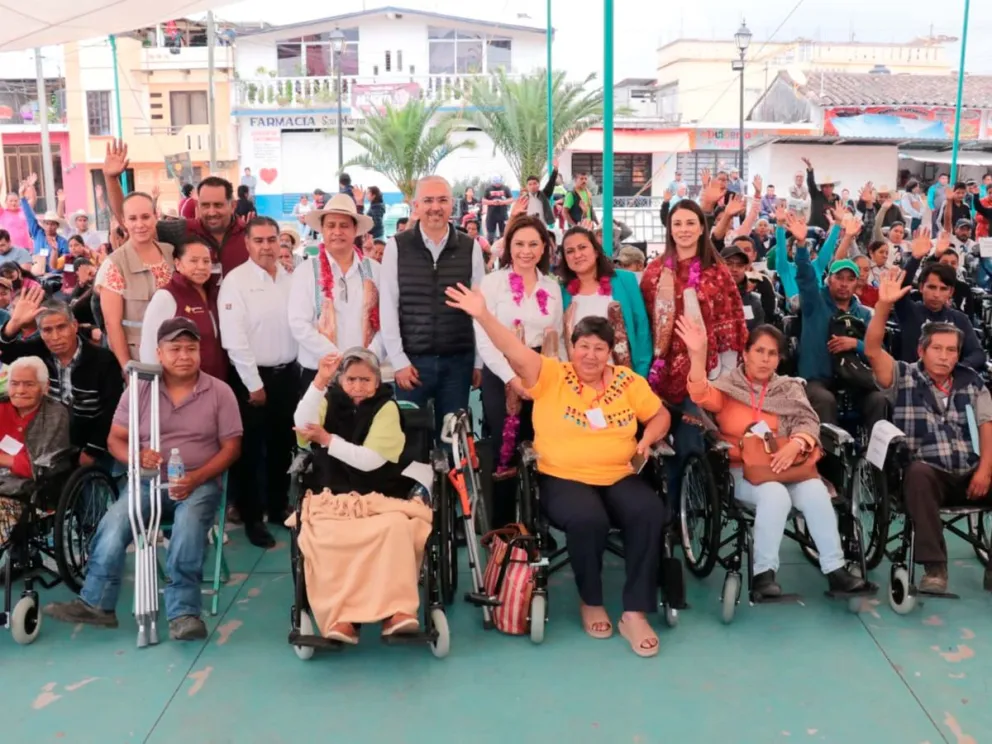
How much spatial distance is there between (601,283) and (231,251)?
67.5 inches

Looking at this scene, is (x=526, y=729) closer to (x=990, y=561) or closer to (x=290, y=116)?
(x=990, y=561)

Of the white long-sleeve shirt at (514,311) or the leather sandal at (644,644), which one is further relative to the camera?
the white long-sleeve shirt at (514,311)

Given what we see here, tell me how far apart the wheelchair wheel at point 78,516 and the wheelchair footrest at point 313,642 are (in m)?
1.03

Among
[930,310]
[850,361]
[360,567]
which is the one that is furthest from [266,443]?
[930,310]

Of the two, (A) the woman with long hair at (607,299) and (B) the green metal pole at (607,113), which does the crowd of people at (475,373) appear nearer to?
(A) the woman with long hair at (607,299)

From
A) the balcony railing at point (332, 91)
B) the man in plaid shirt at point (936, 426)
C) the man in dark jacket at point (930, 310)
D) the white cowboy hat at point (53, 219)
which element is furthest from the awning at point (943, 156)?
the man in plaid shirt at point (936, 426)

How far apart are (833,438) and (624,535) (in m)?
0.99

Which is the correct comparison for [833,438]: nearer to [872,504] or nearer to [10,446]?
[872,504]

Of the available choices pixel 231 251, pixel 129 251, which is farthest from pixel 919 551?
pixel 129 251

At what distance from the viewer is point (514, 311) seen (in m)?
3.90

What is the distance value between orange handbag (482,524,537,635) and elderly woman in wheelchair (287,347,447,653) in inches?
11.9

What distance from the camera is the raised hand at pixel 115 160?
4.46m

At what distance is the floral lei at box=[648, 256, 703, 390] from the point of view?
3.91 meters

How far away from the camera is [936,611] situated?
11.5 feet
